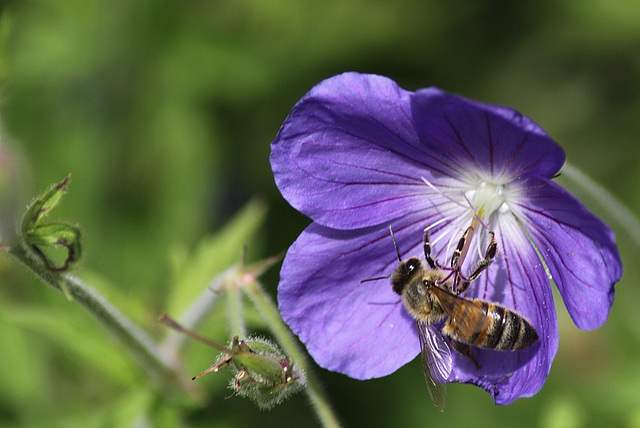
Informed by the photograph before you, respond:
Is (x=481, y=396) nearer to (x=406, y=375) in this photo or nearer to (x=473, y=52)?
(x=406, y=375)

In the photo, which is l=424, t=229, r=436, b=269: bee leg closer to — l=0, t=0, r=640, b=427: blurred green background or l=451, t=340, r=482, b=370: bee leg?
l=451, t=340, r=482, b=370: bee leg

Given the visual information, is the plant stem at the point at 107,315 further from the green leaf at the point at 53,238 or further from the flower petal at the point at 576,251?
the flower petal at the point at 576,251

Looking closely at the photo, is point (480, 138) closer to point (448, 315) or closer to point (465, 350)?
point (448, 315)

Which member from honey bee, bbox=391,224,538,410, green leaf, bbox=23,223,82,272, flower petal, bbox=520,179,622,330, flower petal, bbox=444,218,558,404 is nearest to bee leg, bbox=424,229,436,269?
honey bee, bbox=391,224,538,410

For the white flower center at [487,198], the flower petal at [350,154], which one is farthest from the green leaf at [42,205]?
the white flower center at [487,198]

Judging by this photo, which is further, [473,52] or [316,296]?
[473,52]

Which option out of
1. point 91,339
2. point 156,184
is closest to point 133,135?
point 156,184
